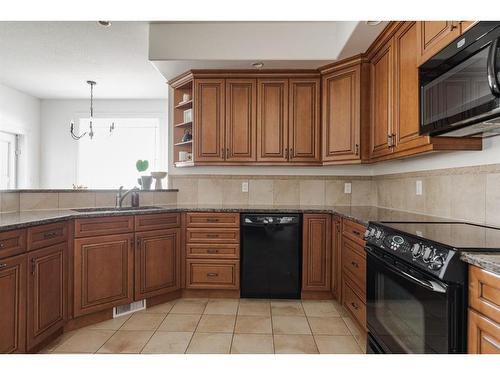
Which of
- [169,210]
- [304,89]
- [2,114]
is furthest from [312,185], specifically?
[2,114]

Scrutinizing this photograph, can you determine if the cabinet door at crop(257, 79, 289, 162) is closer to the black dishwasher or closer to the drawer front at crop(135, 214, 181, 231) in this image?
the black dishwasher

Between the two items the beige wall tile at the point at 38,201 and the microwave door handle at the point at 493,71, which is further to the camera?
the beige wall tile at the point at 38,201

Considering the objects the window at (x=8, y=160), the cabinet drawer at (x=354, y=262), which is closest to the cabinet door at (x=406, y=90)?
the cabinet drawer at (x=354, y=262)

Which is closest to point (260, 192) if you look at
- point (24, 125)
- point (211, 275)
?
point (211, 275)

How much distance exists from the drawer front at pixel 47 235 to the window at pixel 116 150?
3693 mm

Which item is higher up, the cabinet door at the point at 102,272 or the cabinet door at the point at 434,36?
the cabinet door at the point at 434,36

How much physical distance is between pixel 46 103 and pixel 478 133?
21.1 feet

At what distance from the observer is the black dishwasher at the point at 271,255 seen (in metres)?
2.96

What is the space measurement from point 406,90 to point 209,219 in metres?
1.93

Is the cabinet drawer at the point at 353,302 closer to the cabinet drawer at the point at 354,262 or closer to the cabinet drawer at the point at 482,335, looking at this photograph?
the cabinet drawer at the point at 354,262

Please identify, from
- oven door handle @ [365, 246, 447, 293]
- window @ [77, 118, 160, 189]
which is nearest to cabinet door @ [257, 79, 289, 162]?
oven door handle @ [365, 246, 447, 293]

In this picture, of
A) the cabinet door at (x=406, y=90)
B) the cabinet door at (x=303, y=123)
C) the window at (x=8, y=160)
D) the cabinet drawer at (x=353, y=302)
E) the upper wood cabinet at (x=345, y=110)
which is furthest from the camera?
the window at (x=8, y=160)

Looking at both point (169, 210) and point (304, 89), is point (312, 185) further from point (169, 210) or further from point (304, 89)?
point (169, 210)

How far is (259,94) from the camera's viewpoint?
10.8 ft
